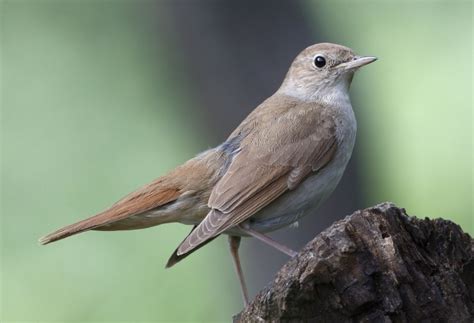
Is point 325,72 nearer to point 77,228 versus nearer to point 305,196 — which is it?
point 305,196

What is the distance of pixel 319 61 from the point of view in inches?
254

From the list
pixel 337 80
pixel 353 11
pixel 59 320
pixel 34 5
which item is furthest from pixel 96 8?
pixel 337 80

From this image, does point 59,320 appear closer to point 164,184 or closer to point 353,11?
point 164,184

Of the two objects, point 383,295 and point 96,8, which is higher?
point 96,8

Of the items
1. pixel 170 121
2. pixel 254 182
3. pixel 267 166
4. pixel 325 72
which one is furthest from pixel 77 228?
pixel 170 121

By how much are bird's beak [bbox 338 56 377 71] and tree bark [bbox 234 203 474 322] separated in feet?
7.15

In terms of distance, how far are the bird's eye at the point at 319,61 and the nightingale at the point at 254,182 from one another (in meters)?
A: 0.26

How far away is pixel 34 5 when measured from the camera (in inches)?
436

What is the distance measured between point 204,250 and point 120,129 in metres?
2.45

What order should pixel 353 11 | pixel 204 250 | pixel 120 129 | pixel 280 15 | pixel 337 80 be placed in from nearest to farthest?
pixel 337 80 → pixel 280 15 → pixel 204 250 → pixel 353 11 → pixel 120 129

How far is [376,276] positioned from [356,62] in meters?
2.62

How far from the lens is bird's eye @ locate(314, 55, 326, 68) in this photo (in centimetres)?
643

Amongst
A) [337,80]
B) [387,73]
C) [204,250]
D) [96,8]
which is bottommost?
[204,250]

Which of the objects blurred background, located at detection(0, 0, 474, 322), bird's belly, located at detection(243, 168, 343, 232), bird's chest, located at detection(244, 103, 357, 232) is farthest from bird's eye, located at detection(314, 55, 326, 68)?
blurred background, located at detection(0, 0, 474, 322)
